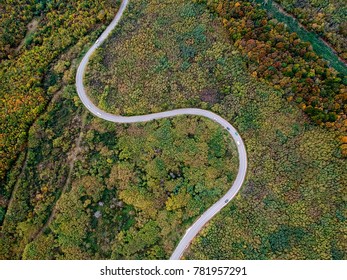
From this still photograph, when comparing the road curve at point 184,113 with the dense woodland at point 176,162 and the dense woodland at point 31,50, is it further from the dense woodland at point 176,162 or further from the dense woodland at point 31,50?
the dense woodland at point 31,50

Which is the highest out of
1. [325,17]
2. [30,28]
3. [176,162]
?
[325,17]

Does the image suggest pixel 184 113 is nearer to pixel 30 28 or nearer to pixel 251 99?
pixel 251 99

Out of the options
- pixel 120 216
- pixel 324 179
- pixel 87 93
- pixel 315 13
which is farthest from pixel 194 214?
pixel 315 13

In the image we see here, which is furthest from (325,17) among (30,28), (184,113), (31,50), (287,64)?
(30,28)

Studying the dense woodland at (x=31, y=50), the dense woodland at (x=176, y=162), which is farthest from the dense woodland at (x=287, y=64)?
the dense woodland at (x=31, y=50)

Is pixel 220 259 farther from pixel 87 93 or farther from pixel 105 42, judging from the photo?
pixel 105 42

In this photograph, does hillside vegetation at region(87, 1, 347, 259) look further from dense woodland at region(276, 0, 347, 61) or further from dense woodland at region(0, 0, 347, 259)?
dense woodland at region(276, 0, 347, 61)

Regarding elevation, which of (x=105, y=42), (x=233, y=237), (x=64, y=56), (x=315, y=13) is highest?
(x=315, y=13)
